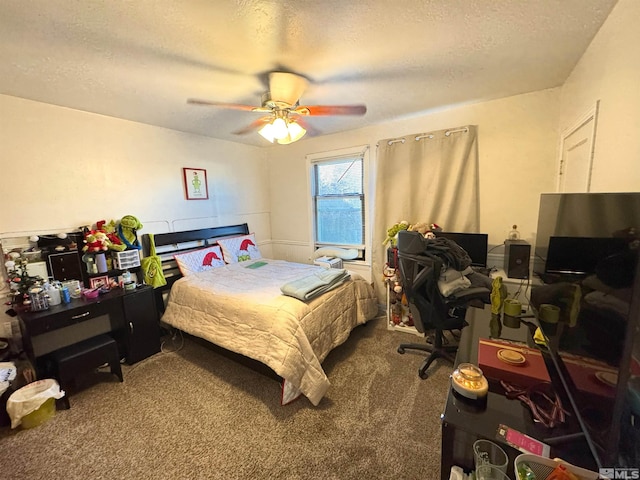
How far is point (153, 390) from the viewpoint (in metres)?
2.16

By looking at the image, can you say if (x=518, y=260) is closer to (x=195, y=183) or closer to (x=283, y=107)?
(x=283, y=107)

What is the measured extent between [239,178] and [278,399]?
3099mm

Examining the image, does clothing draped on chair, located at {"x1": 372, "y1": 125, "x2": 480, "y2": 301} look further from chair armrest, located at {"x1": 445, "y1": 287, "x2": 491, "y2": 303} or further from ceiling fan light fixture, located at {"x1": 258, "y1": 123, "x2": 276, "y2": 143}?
ceiling fan light fixture, located at {"x1": 258, "y1": 123, "x2": 276, "y2": 143}

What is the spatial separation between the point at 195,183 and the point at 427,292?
122 inches

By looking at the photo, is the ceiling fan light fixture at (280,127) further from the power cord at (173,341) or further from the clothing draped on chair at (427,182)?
the power cord at (173,341)

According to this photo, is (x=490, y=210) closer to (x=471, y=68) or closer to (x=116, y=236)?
(x=471, y=68)

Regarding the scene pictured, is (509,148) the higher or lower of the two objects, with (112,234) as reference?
higher

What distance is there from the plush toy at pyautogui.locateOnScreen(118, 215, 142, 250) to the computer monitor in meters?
3.30

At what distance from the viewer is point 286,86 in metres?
1.91

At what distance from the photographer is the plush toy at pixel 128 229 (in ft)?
8.98

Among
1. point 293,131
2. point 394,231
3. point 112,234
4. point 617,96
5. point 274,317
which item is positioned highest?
point 293,131

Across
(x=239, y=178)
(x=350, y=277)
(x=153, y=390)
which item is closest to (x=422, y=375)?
(x=350, y=277)

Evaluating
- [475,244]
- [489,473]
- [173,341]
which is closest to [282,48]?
[489,473]

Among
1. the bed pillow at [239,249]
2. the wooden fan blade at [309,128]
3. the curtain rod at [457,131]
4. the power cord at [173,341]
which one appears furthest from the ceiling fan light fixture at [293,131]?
the power cord at [173,341]
